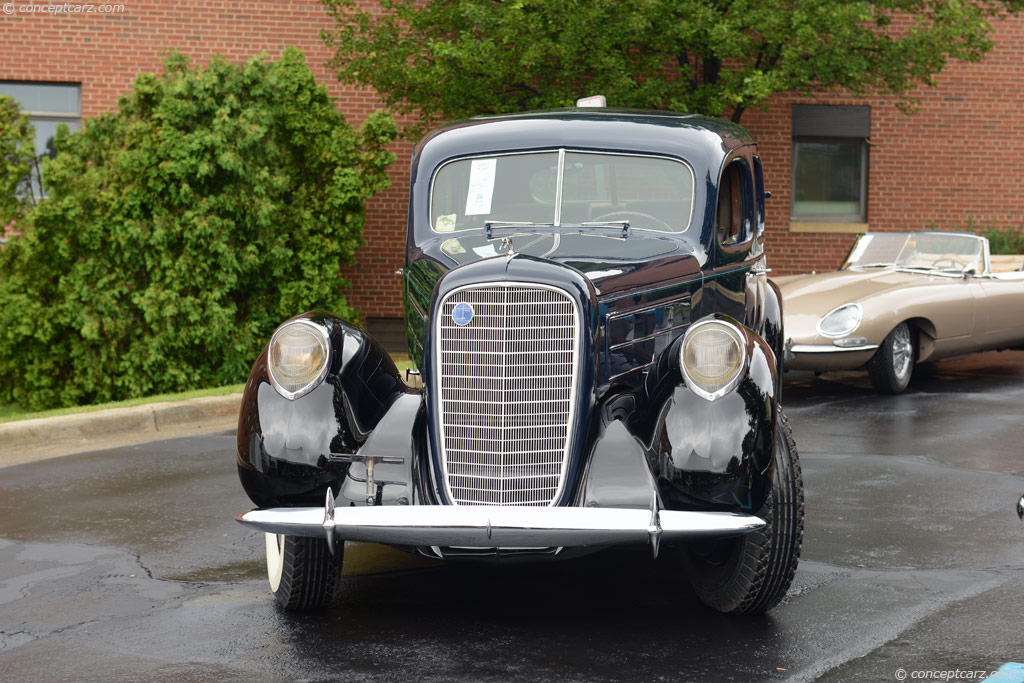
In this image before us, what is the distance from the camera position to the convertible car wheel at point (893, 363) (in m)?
10.8

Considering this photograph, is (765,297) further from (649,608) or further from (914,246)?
(914,246)

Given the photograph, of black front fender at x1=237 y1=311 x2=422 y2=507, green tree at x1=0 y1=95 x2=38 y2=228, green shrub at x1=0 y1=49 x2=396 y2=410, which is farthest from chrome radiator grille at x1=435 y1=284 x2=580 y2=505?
green tree at x1=0 y1=95 x2=38 y2=228

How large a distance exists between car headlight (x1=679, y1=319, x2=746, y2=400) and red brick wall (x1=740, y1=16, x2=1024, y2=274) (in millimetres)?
12721

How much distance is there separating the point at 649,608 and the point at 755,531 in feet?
2.51

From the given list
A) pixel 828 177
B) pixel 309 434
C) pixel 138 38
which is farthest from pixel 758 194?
pixel 138 38

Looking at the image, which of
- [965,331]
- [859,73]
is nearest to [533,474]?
[965,331]

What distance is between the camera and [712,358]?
441 cm

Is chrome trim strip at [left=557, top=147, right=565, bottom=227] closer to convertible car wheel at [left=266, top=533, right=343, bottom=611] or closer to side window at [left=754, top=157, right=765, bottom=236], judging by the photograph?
side window at [left=754, top=157, right=765, bottom=236]

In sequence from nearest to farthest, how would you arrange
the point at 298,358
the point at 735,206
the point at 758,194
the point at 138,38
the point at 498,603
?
the point at 298,358 → the point at 498,603 → the point at 735,206 → the point at 758,194 → the point at 138,38

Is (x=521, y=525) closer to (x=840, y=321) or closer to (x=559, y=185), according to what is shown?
(x=559, y=185)

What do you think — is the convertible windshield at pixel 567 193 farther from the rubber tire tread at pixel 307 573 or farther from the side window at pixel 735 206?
the rubber tire tread at pixel 307 573

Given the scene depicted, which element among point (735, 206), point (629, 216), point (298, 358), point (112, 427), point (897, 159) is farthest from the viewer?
point (897, 159)

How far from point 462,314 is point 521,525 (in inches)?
37.1

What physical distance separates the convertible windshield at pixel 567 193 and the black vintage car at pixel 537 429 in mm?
262
